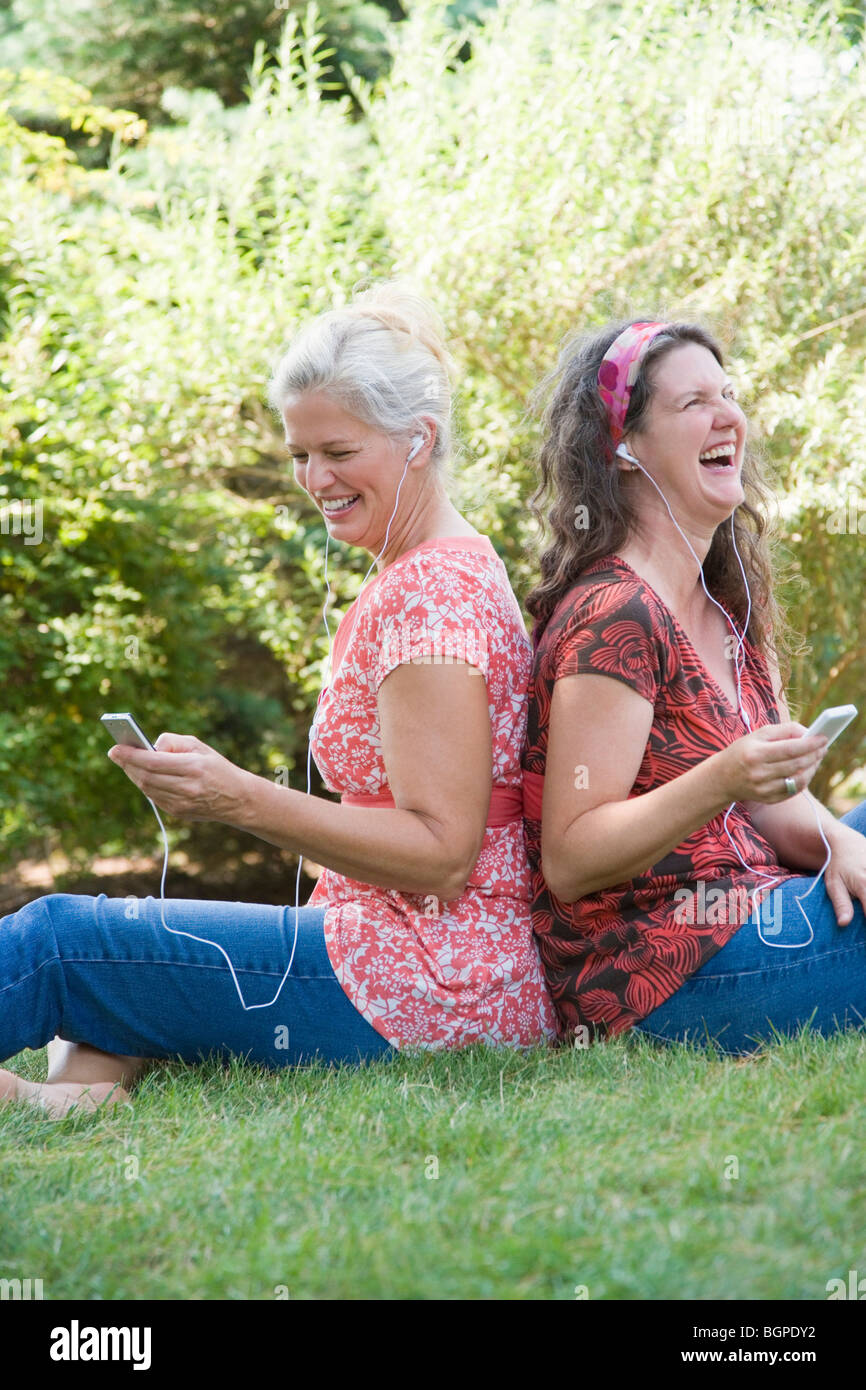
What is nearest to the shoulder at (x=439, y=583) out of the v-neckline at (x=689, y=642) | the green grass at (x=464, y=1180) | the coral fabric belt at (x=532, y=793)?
the v-neckline at (x=689, y=642)

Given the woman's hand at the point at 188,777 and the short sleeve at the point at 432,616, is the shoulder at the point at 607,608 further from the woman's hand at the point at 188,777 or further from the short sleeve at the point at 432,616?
the woman's hand at the point at 188,777

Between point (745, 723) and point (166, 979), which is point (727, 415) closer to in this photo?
point (745, 723)

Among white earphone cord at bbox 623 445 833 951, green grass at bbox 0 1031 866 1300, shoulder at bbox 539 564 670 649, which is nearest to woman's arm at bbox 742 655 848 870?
white earphone cord at bbox 623 445 833 951

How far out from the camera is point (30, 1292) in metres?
1.92

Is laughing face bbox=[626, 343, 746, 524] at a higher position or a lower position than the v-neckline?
higher

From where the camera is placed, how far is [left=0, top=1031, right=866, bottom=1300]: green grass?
1.81 metres

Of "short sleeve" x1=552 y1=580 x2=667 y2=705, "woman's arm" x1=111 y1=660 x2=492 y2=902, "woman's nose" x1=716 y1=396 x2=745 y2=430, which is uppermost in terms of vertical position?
"woman's nose" x1=716 y1=396 x2=745 y2=430

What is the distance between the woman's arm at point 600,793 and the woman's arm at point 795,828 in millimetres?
507

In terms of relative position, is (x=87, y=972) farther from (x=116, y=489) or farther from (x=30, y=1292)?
(x=116, y=489)

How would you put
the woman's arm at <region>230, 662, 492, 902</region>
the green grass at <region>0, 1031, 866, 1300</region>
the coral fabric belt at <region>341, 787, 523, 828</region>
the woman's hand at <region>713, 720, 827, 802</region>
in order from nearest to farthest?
the green grass at <region>0, 1031, 866, 1300</region>, the woman's hand at <region>713, 720, 827, 802</region>, the woman's arm at <region>230, 662, 492, 902</region>, the coral fabric belt at <region>341, 787, 523, 828</region>

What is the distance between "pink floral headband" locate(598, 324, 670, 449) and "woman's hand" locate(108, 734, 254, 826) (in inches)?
42.9

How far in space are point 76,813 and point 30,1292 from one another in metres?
4.63

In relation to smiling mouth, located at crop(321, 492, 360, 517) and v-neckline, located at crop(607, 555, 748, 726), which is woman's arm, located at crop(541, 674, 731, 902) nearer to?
v-neckline, located at crop(607, 555, 748, 726)

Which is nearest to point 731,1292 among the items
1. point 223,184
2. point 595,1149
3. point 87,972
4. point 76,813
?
point 595,1149
